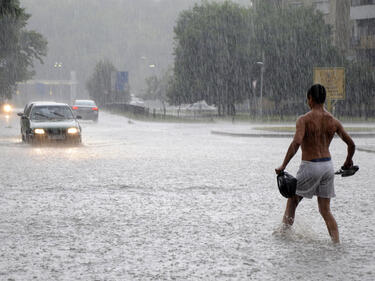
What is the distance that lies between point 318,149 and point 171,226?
218 cm

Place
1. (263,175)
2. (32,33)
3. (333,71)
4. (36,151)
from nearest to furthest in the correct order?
(263,175)
(36,151)
(333,71)
(32,33)

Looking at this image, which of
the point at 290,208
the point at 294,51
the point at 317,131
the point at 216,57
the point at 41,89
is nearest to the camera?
the point at 317,131

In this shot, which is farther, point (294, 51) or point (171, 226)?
point (294, 51)

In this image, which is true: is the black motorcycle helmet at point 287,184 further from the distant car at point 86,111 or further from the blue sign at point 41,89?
the blue sign at point 41,89

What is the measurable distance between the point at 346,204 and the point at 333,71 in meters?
27.4

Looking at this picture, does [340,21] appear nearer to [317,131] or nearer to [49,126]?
[49,126]

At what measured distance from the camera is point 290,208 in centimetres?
700

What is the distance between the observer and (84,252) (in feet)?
21.2

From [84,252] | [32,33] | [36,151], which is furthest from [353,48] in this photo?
[84,252]

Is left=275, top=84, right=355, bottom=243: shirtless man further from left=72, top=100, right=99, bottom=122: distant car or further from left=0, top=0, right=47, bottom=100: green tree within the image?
left=0, top=0, right=47, bottom=100: green tree

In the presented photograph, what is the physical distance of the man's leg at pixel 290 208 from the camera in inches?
273

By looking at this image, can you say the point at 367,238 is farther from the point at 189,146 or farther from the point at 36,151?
the point at 189,146

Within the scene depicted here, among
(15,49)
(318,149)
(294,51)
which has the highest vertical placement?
(15,49)

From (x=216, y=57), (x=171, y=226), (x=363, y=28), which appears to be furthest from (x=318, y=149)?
(x=363, y=28)
